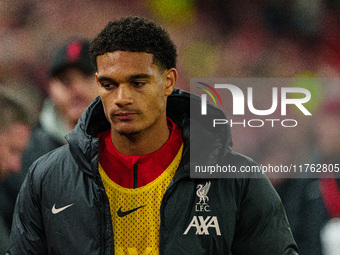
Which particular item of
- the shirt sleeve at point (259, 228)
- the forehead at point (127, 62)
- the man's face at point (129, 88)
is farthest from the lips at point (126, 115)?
the shirt sleeve at point (259, 228)

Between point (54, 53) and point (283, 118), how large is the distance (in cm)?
88

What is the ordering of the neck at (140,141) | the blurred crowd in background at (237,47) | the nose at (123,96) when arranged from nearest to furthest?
the nose at (123,96) < the neck at (140,141) < the blurred crowd in background at (237,47)

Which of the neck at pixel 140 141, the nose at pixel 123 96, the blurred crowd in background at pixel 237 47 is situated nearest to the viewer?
the nose at pixel 123 96

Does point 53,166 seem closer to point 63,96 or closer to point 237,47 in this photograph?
point 63,96

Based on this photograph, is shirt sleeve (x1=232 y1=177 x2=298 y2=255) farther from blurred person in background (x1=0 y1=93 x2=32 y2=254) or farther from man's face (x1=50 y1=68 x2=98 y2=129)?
blurred person in background (x1=0 y1=93 x2=32 y2=254)

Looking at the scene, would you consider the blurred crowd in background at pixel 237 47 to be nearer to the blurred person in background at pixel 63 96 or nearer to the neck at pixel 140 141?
the blurred person in background at pixel 63 96

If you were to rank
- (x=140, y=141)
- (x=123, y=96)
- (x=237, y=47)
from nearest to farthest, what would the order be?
(x=123, y=96) < (x=140, y=141) < (x=237, y=47)

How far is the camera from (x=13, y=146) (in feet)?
5.43

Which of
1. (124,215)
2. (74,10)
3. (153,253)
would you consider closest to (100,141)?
(124,215)

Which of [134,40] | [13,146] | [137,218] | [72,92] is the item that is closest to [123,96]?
[134,40]

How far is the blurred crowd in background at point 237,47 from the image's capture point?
158 cm

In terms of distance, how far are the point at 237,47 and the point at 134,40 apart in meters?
0.55

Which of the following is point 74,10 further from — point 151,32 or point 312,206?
point 312,206

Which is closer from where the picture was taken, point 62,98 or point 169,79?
point 169,79
